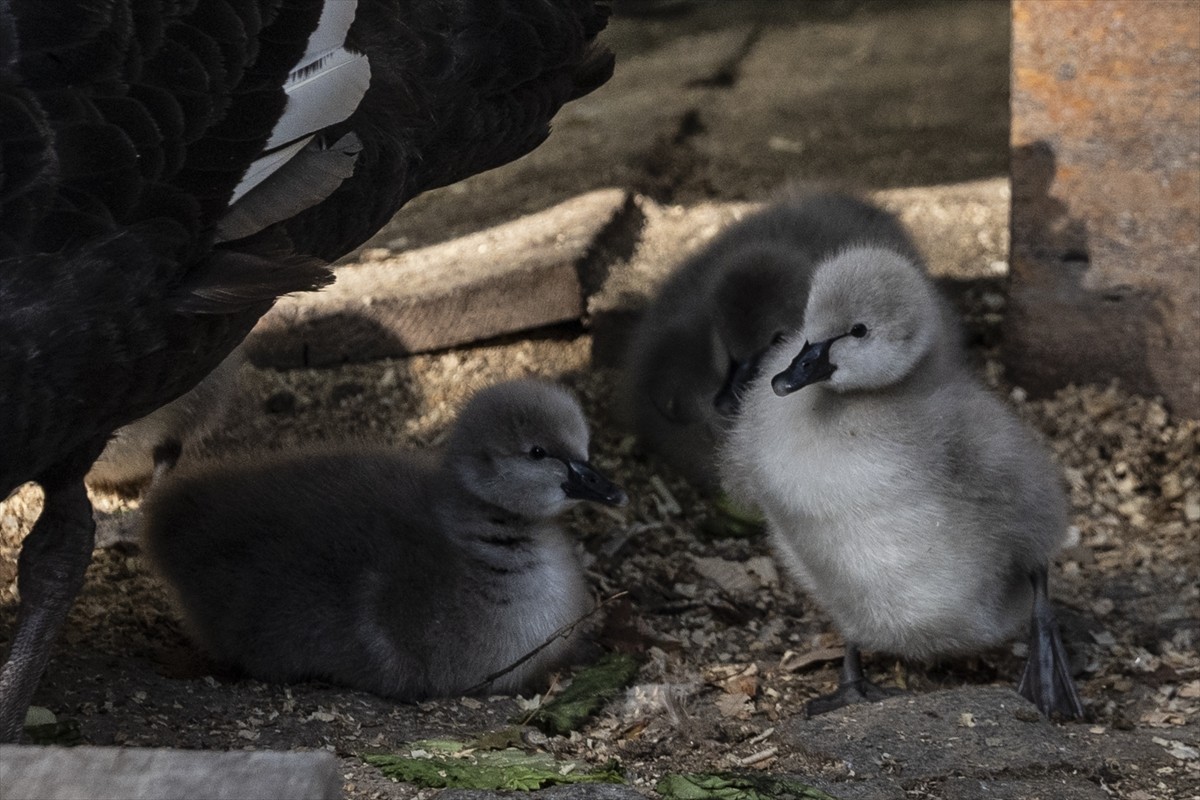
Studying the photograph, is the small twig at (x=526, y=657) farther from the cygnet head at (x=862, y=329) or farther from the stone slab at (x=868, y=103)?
the stone slab at (x=868, y=103)

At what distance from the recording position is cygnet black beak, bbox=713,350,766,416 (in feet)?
13.4

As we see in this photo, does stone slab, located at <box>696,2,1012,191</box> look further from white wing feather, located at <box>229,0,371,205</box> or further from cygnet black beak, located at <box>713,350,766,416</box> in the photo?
white wing feather, located at <box>229,0,371,205</box>

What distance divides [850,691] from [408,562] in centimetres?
98

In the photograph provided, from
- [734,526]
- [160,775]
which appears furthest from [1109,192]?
[160,775]

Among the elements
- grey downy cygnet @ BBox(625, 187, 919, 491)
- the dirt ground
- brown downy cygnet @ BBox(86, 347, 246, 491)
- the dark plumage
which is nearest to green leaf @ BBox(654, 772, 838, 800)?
the dirt ground

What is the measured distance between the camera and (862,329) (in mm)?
3260

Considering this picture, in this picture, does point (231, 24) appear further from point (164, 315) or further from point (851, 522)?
point (851, 522)

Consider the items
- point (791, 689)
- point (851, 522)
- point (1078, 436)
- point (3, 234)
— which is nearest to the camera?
point (3, 234)

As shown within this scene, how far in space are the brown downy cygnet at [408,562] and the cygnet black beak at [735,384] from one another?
73 cm

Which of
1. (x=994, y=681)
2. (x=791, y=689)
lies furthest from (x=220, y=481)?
(x=994, y=681)

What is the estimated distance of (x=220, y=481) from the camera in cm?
352

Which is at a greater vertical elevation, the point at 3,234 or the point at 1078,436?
the point at 3,234

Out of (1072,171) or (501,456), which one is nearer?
(501,456)

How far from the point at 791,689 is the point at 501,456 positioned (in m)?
0.83
